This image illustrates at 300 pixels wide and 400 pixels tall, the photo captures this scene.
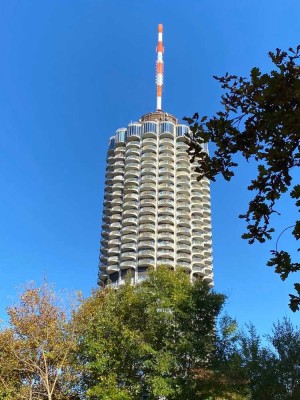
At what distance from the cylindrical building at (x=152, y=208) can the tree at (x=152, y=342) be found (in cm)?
7230

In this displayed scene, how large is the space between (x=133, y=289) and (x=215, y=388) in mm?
11092

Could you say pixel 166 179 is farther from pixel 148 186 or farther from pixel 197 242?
pixel 197 242

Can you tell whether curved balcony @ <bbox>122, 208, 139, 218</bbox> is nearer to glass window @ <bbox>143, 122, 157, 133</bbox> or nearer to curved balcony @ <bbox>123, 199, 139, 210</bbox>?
curved balcony @ <bbox>123, 199, 139, 210</bbox>

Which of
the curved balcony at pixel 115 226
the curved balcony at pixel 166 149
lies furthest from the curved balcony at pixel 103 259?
the curved balcony at pixel 166 149

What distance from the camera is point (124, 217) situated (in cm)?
11050

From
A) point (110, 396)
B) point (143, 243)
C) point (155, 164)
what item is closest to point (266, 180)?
point (110, 396)

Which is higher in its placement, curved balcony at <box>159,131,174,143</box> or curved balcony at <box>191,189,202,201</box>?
curved balcony at <box>159,131,174,143</box>

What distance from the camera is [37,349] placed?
97.3 feet

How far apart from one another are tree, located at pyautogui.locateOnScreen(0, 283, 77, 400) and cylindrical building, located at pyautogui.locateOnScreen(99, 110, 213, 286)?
72080mm

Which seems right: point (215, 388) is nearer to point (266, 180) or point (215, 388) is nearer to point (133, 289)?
point (133, 289)

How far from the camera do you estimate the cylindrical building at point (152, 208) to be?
348ft

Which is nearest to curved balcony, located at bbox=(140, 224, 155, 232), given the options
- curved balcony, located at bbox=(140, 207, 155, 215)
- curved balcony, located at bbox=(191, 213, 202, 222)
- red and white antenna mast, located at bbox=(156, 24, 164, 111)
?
curved balcony, located at bbox=(140, 207, 155, 215)

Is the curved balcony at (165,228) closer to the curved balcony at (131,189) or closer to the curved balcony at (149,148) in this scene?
the curved balcony at (131,189)

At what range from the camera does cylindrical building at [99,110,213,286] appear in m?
106
